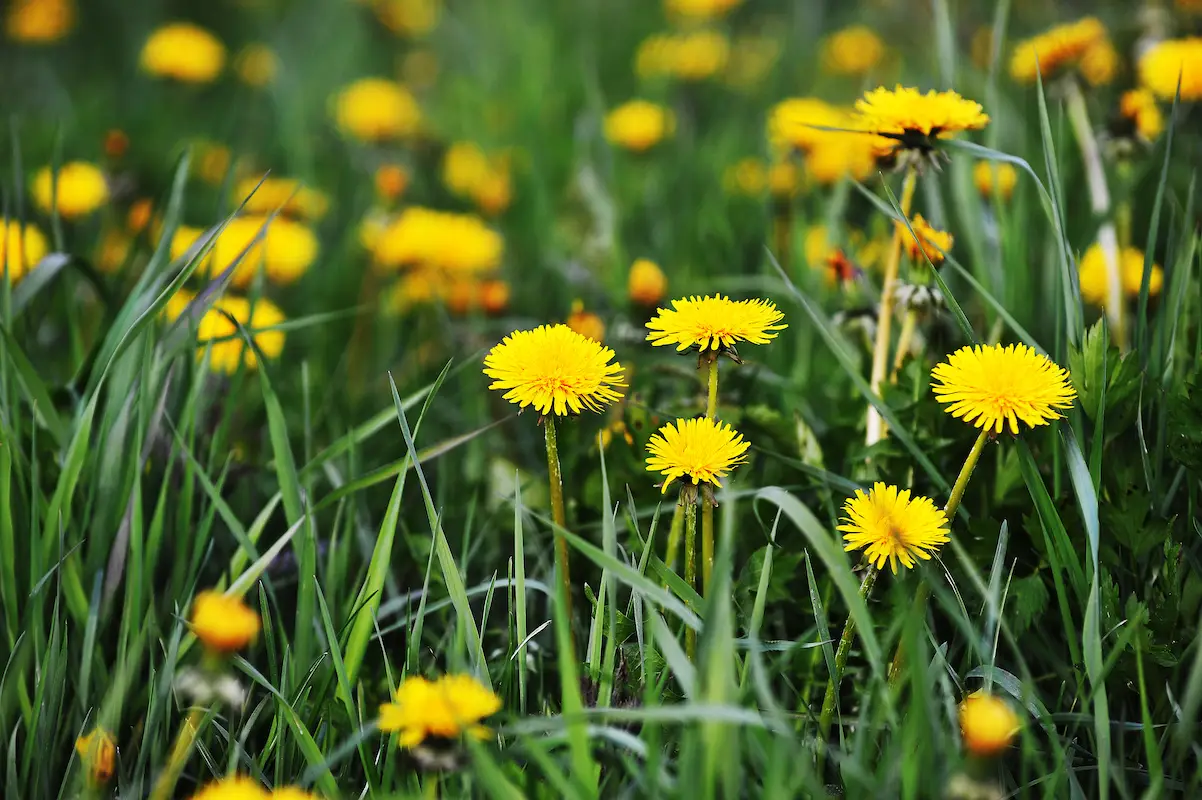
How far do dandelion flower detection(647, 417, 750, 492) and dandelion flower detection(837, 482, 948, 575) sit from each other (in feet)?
0.44

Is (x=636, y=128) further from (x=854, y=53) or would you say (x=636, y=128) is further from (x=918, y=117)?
(x=918, y=117)

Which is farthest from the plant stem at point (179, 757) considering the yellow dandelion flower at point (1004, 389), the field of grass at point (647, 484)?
the yellow dandelion flower at point (1004, 389)

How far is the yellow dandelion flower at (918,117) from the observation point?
4.18 feet

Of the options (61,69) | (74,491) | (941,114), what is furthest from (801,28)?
(74,491)

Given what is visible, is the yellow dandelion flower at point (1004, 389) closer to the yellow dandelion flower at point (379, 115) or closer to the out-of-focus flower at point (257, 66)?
the yellow dandelion flower at point (379, 115)

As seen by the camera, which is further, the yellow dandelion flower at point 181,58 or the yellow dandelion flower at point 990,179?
the yellow dandelion flower at point 181,58

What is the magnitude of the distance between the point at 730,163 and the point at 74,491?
6.93 ft

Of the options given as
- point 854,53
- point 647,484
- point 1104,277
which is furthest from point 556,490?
point 854,53

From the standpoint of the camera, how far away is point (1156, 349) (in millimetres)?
1458

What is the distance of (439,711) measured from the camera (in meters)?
0.86

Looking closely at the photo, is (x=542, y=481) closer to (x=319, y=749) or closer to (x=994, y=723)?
(x=319, y=749)

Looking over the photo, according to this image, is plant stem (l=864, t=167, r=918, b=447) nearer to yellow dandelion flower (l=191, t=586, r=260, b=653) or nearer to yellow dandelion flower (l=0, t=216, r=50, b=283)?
yellow dandelion flower (l=191, t=586, r=260, b=653)

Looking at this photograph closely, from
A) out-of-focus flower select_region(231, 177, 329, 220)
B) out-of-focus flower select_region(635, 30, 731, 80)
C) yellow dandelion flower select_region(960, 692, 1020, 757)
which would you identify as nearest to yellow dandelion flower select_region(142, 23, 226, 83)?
out-of-focus flower select_region(231, 177, 329, 220)

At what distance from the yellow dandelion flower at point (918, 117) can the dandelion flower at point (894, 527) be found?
1.51 ft
